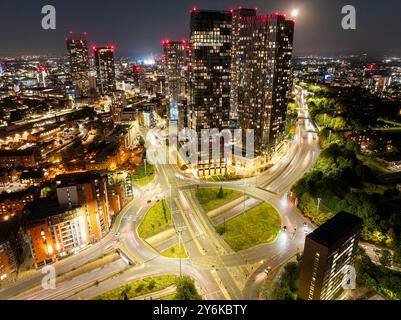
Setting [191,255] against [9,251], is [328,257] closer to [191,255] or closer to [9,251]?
[191,255]

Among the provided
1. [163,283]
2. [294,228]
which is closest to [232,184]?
[294,228]

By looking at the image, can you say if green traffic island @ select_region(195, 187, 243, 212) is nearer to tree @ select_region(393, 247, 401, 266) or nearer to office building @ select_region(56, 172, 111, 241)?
office building @ select_region(56, 172, 111, 241)

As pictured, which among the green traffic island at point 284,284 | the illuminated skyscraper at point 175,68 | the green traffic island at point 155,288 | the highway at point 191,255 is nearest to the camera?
the green traffic island at point 155,288

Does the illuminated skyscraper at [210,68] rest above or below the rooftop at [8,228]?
above

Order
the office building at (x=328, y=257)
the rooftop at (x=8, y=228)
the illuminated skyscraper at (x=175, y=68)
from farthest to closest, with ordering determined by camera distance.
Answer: the illuminated skyscraper at (x=175, y=68), the rooftop at (x=8, y=228), the office building at (x=328, y=257)

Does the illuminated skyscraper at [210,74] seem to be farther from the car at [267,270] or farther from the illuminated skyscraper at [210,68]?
the car at [267,270]

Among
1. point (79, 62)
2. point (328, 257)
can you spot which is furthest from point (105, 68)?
point (328, 257)

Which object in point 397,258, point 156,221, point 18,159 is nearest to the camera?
point 397,258

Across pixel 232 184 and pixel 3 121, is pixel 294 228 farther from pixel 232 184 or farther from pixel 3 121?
pixel 3 121

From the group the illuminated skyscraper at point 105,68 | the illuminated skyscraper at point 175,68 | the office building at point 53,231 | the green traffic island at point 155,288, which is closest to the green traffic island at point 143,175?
the office building at point 53,231
